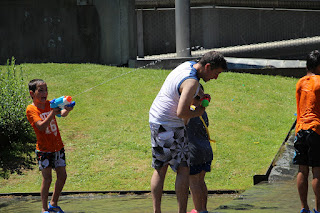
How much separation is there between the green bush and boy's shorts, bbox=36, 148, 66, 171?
10.5 ft

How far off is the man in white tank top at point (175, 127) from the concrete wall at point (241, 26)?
13.7 metres

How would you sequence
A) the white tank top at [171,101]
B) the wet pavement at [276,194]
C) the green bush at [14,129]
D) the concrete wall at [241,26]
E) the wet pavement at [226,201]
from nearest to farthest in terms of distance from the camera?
the white tank top at [171,101], the wet pavement at [276,194], the wet pavement at [226,201], the green bush at [14,129], the concrete wall at [241,26]

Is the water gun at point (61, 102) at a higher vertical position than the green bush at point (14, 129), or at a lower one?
higher

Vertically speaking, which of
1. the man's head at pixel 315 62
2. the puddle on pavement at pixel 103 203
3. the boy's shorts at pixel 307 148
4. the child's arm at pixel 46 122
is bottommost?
→ the puddle on pavement at pixel 103 203

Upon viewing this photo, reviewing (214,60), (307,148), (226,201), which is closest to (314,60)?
(307,148)

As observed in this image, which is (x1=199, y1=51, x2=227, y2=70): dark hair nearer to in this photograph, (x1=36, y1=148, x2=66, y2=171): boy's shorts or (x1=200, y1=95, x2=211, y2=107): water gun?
(x1=200, y1=95, x2=211, y2=107): water gun

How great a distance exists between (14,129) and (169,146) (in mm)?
5301

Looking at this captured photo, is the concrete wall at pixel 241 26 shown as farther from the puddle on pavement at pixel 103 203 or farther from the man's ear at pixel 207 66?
the man's ear at pixel 207 66

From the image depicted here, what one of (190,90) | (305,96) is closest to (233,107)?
(305,96)

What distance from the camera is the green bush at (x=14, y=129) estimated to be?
904 cm

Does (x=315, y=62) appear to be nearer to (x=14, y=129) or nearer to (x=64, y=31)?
(x=14, y=129)

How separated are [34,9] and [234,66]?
623 cm

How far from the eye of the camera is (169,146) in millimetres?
4871

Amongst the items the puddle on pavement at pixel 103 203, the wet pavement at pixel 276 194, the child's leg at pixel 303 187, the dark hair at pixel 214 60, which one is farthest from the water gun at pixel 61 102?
the child's leg at pixel 303 187
